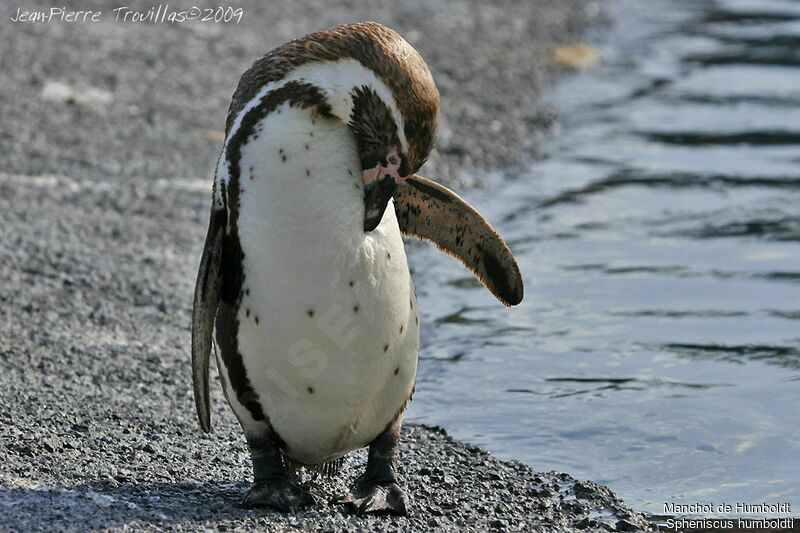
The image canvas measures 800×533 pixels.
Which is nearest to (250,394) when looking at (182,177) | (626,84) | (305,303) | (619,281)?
(305,303)

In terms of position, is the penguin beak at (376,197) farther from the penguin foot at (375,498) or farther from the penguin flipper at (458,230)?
the penguin foot at (375,498)

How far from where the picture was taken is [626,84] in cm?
980

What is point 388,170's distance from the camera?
334 centimetres

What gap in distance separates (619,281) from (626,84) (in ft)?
14.1

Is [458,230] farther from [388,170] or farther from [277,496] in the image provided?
[277,496]

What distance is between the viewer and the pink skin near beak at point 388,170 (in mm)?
3320

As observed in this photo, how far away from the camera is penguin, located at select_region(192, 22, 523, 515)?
3.27 m

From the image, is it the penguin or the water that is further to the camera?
the water

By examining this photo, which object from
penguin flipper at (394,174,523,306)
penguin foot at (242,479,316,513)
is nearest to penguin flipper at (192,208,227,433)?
penguin foot at (242,479,316,513)

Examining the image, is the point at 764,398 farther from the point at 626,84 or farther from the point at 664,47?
the point at 664,47

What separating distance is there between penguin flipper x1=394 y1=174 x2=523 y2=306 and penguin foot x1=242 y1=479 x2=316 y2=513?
0.94 metres

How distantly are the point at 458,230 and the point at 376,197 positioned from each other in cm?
66

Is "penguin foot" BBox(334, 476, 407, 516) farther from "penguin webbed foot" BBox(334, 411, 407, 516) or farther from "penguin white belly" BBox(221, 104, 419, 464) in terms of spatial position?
"penguin white belly" BBox(221, 104, 419, 464)

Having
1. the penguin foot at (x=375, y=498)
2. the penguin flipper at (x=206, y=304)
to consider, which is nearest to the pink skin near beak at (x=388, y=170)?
the penguin flipper at (x=206, y=304)
